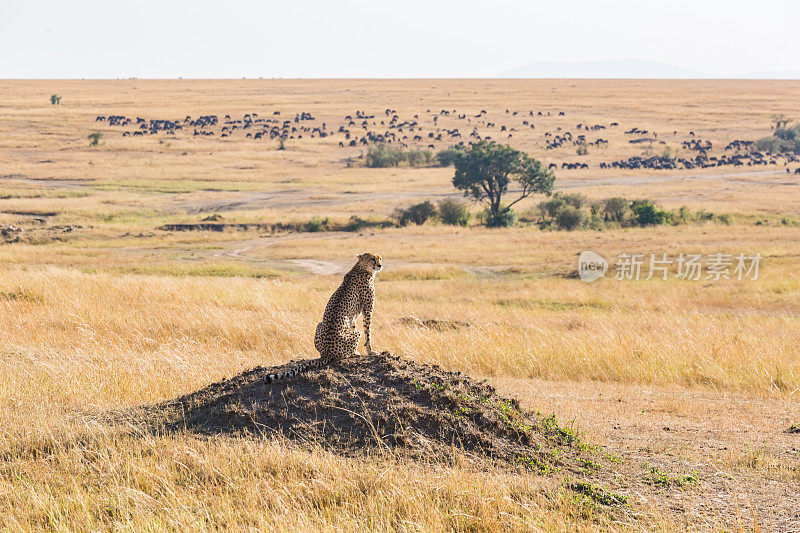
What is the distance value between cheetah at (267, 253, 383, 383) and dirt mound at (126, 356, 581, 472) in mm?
114

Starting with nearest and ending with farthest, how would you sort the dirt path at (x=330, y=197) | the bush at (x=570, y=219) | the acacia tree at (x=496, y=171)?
the bush at (x=570, y=219) → the acacia tree at (x=496, y=171) → the dirt path at (x=330, y=197)

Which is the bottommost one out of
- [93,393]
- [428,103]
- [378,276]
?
[378,276]

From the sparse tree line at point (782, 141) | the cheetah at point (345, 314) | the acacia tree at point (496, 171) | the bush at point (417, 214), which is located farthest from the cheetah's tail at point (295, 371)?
the sparse tree line at point (782, 141)

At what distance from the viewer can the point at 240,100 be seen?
13188 cm

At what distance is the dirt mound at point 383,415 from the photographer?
6.23 metres

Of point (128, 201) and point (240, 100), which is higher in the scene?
point (240, 100)

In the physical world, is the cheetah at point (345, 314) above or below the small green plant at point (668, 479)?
above

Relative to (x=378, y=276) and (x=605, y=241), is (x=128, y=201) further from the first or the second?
(x=605, y=241)

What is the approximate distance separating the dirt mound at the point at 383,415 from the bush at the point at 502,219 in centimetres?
3727

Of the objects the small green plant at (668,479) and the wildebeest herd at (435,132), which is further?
the wildebeest herd at (435,132)

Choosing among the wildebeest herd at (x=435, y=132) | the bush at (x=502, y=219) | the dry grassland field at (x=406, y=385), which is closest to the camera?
the dry grassland field at (x=406, y=385)

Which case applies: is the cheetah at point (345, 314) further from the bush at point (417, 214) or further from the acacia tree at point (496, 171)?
the acacia tree at point (496, 171)

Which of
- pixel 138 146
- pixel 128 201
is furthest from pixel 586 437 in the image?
pixel 138 146

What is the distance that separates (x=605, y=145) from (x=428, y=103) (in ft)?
161
